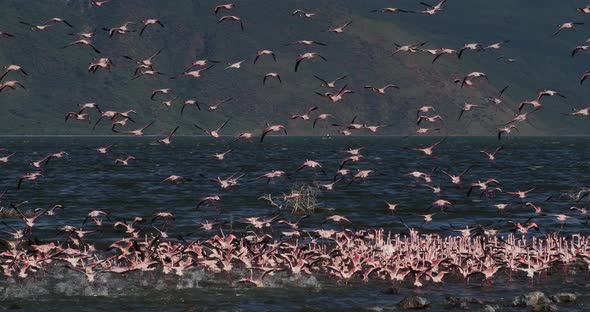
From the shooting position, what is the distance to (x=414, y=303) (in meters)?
33.4

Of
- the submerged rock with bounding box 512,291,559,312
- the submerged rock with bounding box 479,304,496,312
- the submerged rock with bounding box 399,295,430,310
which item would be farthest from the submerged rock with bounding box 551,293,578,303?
the submerged rock with bounding box 399,295,430,310

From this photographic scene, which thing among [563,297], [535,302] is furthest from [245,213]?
[535,302]

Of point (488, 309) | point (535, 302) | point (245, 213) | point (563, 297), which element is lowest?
point (488, 309)

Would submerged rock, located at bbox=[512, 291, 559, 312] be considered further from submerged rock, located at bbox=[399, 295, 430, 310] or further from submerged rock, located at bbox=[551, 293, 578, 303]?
submerged rock, located at bbox=[399, 295, 430, 310]

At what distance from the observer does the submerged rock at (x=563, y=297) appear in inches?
1361

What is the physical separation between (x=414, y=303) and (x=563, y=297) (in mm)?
5225

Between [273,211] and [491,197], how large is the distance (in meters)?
23.4

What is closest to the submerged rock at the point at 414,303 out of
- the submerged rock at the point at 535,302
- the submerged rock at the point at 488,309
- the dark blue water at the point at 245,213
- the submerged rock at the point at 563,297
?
the dark blue water at the point at 245,213

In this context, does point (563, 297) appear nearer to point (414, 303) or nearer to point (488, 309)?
point (488, 309)

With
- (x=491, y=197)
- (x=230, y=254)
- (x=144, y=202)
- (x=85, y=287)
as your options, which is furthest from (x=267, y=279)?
(x=491, y=197)

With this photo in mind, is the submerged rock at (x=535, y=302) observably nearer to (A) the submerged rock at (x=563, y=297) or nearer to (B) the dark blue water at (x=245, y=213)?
(A) the submerged rock at (x=563, y=297)

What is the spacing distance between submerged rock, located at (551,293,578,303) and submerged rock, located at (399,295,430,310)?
4.40 meters

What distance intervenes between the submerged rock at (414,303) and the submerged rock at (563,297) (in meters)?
4.40

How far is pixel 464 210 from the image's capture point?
74.2 meters
